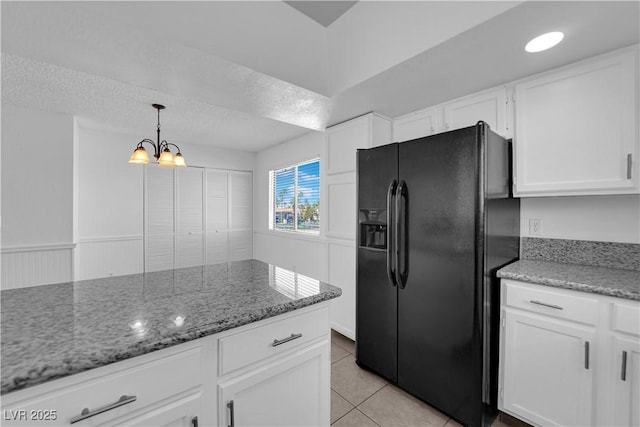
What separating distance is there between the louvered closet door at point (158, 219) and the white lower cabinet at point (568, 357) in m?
4.63

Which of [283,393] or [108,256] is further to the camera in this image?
[108,256]

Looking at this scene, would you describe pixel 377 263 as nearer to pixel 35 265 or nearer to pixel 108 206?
pixel 35 265

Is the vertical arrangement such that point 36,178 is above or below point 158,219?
above

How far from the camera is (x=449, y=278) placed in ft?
5.64

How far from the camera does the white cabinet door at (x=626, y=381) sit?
4.25 feet

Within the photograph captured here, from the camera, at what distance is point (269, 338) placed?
109cm

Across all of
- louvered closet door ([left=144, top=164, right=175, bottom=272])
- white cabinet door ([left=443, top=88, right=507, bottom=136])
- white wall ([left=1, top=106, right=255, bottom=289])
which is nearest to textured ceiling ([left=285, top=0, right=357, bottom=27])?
white cabinet door ([left=443, top=88, right=507, bottom=136])

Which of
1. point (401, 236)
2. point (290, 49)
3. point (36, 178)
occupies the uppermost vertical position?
point (290, 49)

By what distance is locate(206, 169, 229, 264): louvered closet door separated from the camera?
16.1 feet

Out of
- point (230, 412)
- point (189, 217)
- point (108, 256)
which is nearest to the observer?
point (230, 412)

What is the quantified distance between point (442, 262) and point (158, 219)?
434 centimetres

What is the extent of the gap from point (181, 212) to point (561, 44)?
4.95 metres

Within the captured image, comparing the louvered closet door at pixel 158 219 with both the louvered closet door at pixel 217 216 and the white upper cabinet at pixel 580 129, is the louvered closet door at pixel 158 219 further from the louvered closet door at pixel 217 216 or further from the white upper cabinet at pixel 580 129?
the white upper cabinet at pixel 580 129

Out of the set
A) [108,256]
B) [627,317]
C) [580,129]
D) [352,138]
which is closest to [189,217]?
[108,256]
